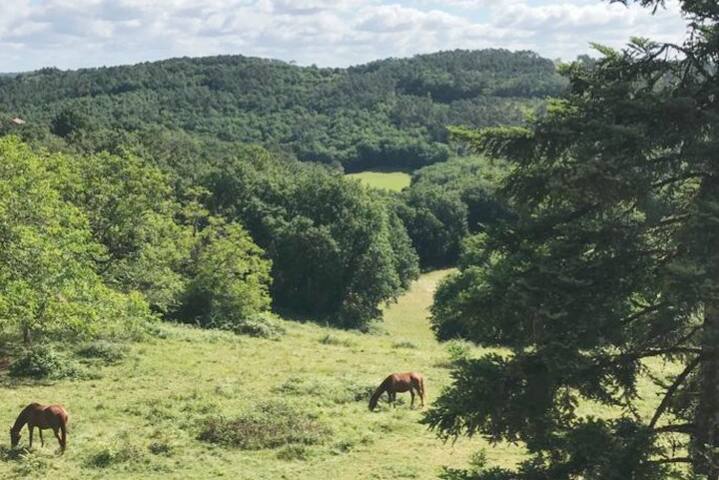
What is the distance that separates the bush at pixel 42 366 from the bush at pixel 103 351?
1.96 m

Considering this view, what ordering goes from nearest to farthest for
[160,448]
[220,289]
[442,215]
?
[160,448] → [220,289] → [442,215]

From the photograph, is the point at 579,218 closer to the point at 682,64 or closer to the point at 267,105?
the point at 682,64

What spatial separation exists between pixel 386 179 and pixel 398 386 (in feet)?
347

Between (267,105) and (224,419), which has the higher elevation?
(267,105)

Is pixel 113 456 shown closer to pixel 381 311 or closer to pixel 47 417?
pixel 47 417

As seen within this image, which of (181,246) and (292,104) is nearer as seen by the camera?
(181,246)

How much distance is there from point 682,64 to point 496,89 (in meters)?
185

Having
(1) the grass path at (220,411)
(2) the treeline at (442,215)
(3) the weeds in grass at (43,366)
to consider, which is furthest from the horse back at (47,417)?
(2) the treeline at (442,215)

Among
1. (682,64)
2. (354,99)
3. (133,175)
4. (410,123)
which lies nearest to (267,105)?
(354,99)

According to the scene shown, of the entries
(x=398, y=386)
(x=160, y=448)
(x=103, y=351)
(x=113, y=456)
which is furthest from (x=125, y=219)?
(x=113, y=456)

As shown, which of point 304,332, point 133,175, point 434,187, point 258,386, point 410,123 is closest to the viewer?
point 258,386

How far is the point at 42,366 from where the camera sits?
2494cm

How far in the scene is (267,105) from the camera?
163500 millimetres

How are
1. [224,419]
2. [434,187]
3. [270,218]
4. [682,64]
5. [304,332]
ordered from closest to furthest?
[682,64] → [224,419] → [304,332] → [270,218] → [434,187]
